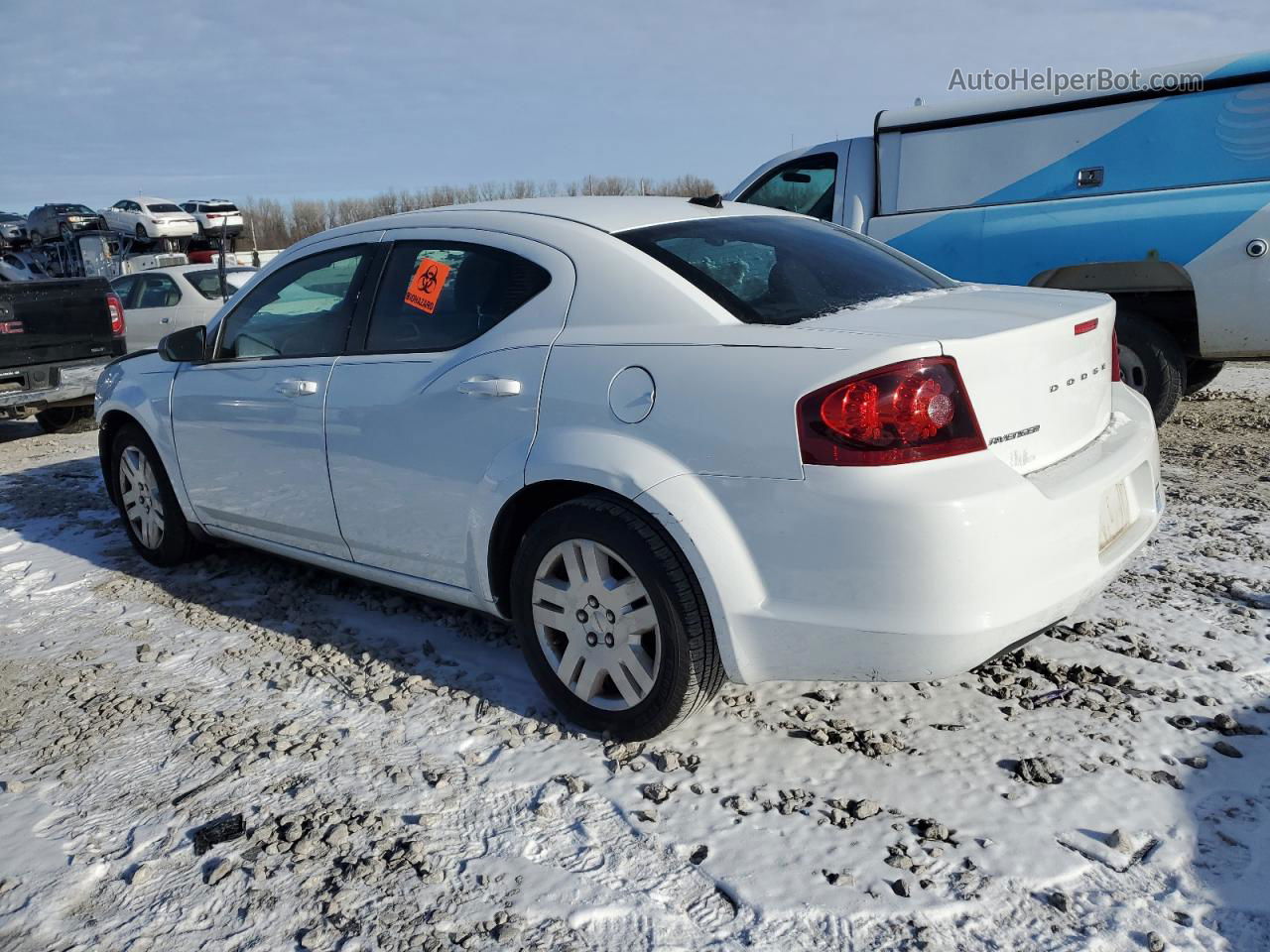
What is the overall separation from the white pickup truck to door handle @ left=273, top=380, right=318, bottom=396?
15.4 ft

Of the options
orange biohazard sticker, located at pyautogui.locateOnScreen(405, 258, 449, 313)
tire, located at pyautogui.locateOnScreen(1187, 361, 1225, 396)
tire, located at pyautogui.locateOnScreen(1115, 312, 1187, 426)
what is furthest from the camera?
tire, located at pyautogui.locateOnScreen(1187, 361, 1225, 396)

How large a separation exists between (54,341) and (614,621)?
761cm

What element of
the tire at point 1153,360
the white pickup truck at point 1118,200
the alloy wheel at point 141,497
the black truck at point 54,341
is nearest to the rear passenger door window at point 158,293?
the black truck at point 54,341

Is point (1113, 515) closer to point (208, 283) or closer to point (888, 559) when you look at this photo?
point (888, 559)

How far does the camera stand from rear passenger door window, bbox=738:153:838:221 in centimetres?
775

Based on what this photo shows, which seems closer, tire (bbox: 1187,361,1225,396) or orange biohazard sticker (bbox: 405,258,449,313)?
orange biohazard sticker (bbox: 405,258,449,313)

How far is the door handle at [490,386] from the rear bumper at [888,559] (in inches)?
25.7

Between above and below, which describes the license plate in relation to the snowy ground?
above

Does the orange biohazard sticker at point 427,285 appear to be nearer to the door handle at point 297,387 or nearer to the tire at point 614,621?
the door handle at point 297,387

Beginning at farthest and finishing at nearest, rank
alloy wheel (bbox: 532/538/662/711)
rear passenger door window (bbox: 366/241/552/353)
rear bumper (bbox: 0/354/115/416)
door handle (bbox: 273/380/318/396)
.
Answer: rear bumper (bbox: 0/354/115/416), door handle (bbox: 273/380/318/396), rear passenger door window (bbox: 366/241/552/353), alloy wheel (bbox: 532/538/662/711)

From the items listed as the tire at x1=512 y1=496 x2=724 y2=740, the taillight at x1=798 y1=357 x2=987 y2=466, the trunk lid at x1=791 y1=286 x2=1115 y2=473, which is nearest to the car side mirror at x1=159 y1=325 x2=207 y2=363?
the tire at x1=512 y1=496 x2=724 y2=740

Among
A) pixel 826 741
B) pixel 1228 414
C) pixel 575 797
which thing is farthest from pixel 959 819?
pixel 1228 414

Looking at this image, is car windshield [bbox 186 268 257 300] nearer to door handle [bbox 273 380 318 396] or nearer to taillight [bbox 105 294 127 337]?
taillight [bbox 105 294 127 337]

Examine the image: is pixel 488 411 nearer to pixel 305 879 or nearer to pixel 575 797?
pixel 575 797
